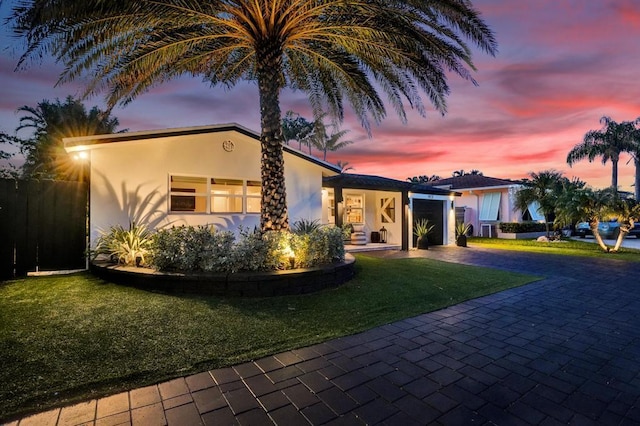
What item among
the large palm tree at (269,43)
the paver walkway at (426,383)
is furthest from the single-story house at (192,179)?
the paver walkway at (426,383)

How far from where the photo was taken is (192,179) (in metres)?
10.4

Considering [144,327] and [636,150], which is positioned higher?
[636,150]

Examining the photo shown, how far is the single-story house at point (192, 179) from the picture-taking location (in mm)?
8672

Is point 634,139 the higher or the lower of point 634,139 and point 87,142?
the higher

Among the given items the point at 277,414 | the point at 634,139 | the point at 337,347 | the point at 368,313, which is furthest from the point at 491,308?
the point at 634,139

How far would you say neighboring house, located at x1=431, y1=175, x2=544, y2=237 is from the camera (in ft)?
76.0

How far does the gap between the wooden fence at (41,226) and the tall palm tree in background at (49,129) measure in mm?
13282

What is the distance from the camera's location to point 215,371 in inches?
128

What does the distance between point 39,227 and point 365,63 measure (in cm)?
882

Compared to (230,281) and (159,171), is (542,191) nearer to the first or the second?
(230,281)

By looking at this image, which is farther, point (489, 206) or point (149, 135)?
point (489, 206)

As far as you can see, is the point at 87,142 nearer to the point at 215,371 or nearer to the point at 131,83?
the point at 131,83

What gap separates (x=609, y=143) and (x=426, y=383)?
34626 millimetres

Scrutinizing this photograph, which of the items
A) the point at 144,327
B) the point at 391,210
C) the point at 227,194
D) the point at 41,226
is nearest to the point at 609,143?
the point at 391,210
